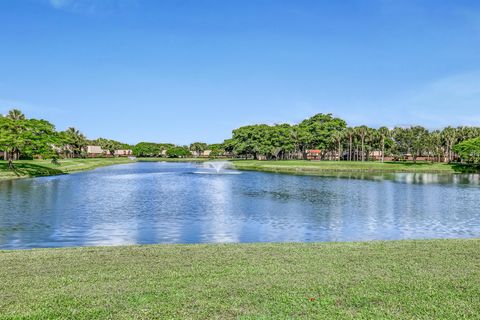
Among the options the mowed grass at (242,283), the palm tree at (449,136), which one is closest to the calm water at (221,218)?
the mowed grass at (242,283)

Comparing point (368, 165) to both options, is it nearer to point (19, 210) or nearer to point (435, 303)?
point (19, 210)

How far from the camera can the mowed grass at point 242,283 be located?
31.3ft

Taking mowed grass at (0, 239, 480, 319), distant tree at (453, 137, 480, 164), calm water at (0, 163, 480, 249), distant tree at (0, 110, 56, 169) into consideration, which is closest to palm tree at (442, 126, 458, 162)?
distant tree at (453, 137, 480, 164)

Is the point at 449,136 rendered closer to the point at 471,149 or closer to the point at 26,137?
the point at 471,149

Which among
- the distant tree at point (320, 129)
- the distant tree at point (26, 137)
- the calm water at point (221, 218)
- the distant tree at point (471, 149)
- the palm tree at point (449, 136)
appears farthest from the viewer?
the distant tree at point (320, 129)

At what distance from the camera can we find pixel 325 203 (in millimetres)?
41875

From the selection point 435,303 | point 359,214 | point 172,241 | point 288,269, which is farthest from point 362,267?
point 359,214

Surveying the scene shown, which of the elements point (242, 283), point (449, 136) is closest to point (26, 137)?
point (242, 283)

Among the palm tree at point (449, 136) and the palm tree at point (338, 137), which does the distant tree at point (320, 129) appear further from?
the palm tree at point (449, 136)

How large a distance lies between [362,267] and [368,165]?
116m

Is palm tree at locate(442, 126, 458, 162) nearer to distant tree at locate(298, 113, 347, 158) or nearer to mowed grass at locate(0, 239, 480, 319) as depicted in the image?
distant tree at locate(298, 113, 347, 158)

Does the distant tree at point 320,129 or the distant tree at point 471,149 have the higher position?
the distant tree at point 320,129

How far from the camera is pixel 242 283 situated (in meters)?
11.7

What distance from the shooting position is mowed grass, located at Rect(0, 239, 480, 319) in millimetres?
9555
